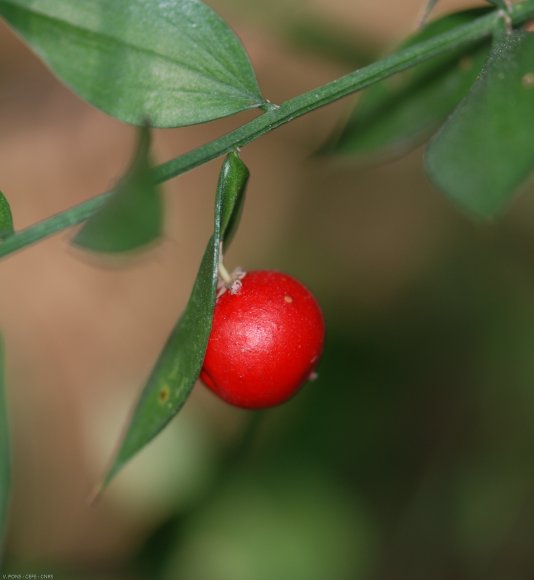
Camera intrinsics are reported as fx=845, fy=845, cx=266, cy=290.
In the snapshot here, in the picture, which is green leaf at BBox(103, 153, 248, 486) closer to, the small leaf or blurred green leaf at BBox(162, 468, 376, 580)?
the small leaf

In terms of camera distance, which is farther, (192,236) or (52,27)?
(192,236)

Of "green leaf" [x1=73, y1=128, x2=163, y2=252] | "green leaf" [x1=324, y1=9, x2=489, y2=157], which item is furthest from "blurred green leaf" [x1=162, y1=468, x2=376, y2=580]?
"green leaf" [x1=73, y1=128, x2=163, y2=252]

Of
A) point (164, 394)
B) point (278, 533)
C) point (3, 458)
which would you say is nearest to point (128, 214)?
point (164, 394)

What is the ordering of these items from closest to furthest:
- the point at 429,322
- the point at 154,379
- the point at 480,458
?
the point at 154,379, the point at 480,458, the point at 429,322

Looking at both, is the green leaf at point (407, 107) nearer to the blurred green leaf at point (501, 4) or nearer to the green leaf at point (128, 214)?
the blurred green leaf at point (501, 4)

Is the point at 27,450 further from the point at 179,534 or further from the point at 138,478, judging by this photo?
the point at 179,534

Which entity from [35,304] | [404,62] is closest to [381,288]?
[35,304]

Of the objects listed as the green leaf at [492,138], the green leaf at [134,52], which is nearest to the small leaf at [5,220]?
the green leaf at [134,52]
